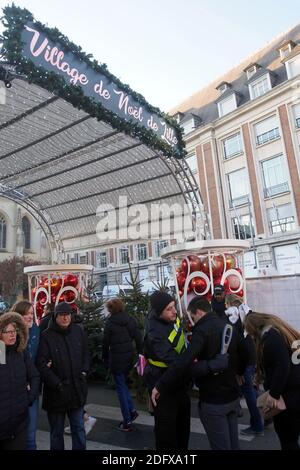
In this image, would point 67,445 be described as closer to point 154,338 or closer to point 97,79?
point 154,338

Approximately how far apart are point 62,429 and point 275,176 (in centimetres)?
2734

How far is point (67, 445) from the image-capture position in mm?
4441

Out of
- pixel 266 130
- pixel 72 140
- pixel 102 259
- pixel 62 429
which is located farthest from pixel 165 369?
pixel 102 259

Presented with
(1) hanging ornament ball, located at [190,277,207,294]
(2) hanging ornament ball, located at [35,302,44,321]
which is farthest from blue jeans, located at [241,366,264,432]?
(2) hanging ornament ball, located at [35,302,44,321]

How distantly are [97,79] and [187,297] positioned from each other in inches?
213

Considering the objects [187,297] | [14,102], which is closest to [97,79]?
[14,102]

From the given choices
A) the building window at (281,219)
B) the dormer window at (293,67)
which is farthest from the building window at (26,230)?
the dormer window at (293,67)

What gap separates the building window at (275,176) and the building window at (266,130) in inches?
68.5

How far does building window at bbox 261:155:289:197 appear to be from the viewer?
89.4 ft

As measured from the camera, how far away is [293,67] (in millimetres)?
27500

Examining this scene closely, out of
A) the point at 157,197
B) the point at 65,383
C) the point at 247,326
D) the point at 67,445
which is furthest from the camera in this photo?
the point at 157,197

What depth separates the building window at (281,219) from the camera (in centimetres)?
2638

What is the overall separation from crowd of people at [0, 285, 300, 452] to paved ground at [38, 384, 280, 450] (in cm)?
85

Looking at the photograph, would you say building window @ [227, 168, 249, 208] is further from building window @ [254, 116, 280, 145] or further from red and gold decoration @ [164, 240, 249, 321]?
red and gold decoration @ [164, 240, 249, 321]
